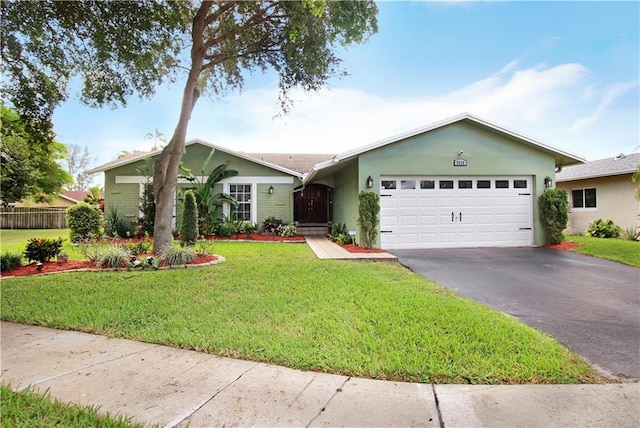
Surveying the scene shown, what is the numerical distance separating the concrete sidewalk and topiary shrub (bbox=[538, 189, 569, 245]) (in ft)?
32.2

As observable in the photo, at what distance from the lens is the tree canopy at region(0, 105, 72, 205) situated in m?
7.82

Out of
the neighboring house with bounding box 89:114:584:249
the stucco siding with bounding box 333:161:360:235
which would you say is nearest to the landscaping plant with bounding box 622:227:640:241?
the neighboring house with bounding box 89:114:584:249

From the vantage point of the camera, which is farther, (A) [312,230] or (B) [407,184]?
(A) [312,230]

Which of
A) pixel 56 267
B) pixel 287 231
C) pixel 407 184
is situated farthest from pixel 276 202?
pixel 56 267

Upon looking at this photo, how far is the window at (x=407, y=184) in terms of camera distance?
35.7 feet

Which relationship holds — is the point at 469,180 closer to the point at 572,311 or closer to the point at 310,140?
the point at 572,311

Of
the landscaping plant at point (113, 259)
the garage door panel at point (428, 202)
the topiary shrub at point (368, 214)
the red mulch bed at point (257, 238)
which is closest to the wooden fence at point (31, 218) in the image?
the red mulch bed at point (257, 238)

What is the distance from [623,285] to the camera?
6.08 metres

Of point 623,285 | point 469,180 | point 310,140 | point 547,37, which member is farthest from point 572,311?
point 310,140

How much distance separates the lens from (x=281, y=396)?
248 cm

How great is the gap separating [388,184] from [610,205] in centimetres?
1077

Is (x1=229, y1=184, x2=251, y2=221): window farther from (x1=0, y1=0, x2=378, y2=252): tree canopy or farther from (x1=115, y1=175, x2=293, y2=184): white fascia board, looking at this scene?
(x1=0, y1=0, x2=378, y2=252): tree canopy

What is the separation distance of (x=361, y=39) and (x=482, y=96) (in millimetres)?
7754

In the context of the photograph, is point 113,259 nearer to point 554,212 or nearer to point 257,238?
point 257,238
